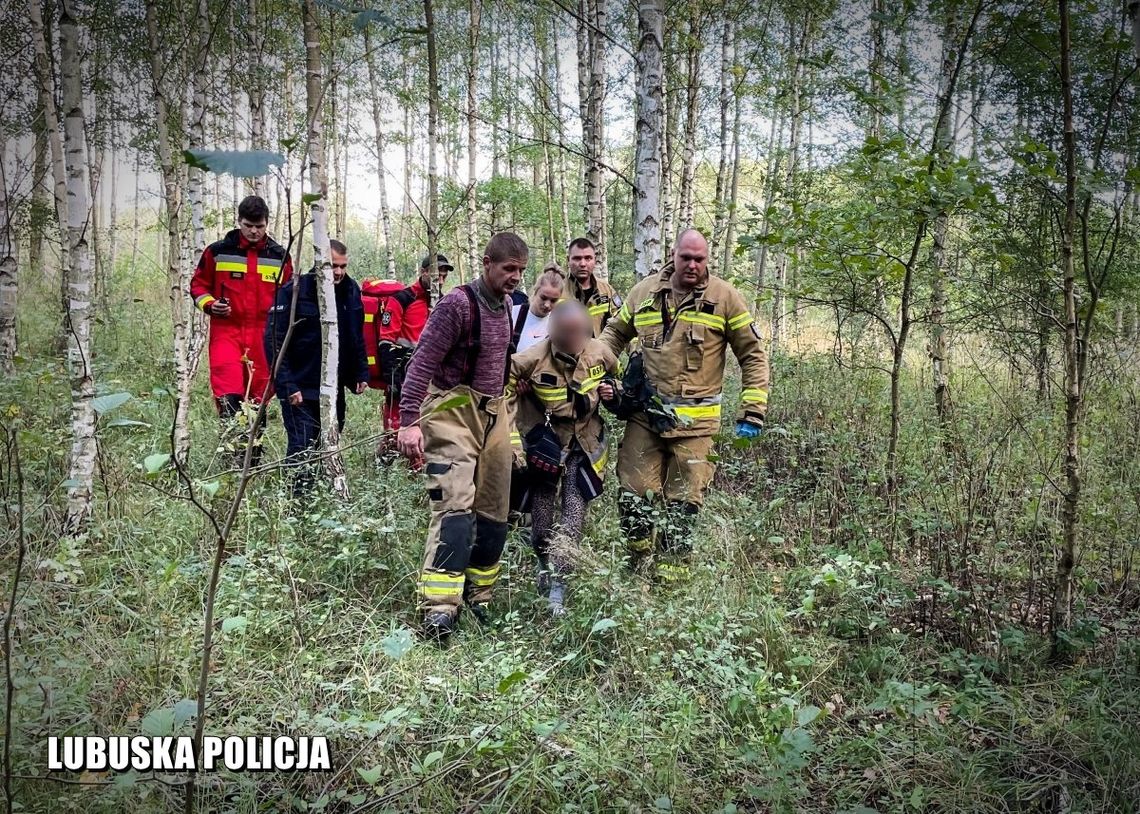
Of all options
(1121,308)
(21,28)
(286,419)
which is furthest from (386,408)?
(1121,308)

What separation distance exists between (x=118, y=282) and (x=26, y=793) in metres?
16.8

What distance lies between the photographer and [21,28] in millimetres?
8359

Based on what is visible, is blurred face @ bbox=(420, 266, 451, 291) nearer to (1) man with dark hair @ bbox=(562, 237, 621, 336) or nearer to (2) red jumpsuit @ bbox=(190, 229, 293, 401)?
(2) red jumpsuit @ bbox=(190, 229, 293, 401)

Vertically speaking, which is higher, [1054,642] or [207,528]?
[207,528]

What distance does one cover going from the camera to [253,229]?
5609mm

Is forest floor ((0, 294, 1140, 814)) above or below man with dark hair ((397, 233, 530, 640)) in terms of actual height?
below

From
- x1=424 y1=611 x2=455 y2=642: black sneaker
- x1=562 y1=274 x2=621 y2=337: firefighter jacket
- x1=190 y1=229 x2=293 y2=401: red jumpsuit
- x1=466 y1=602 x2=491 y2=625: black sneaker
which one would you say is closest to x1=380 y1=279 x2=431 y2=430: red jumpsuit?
x1=190 y1=229 x2=293 y2=401: red jumpsuit

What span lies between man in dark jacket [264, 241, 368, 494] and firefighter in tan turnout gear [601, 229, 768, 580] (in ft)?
7.89

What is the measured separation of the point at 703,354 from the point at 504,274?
5.11 ft

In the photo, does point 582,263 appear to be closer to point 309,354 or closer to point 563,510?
point 563,510

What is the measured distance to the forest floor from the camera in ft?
8.45

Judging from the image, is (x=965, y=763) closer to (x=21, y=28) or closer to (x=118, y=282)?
(x=21, y=28)

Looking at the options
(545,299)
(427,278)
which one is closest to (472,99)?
(427,278)

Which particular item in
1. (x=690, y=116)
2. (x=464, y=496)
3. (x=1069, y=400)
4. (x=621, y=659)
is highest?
(x=690, y=116)
